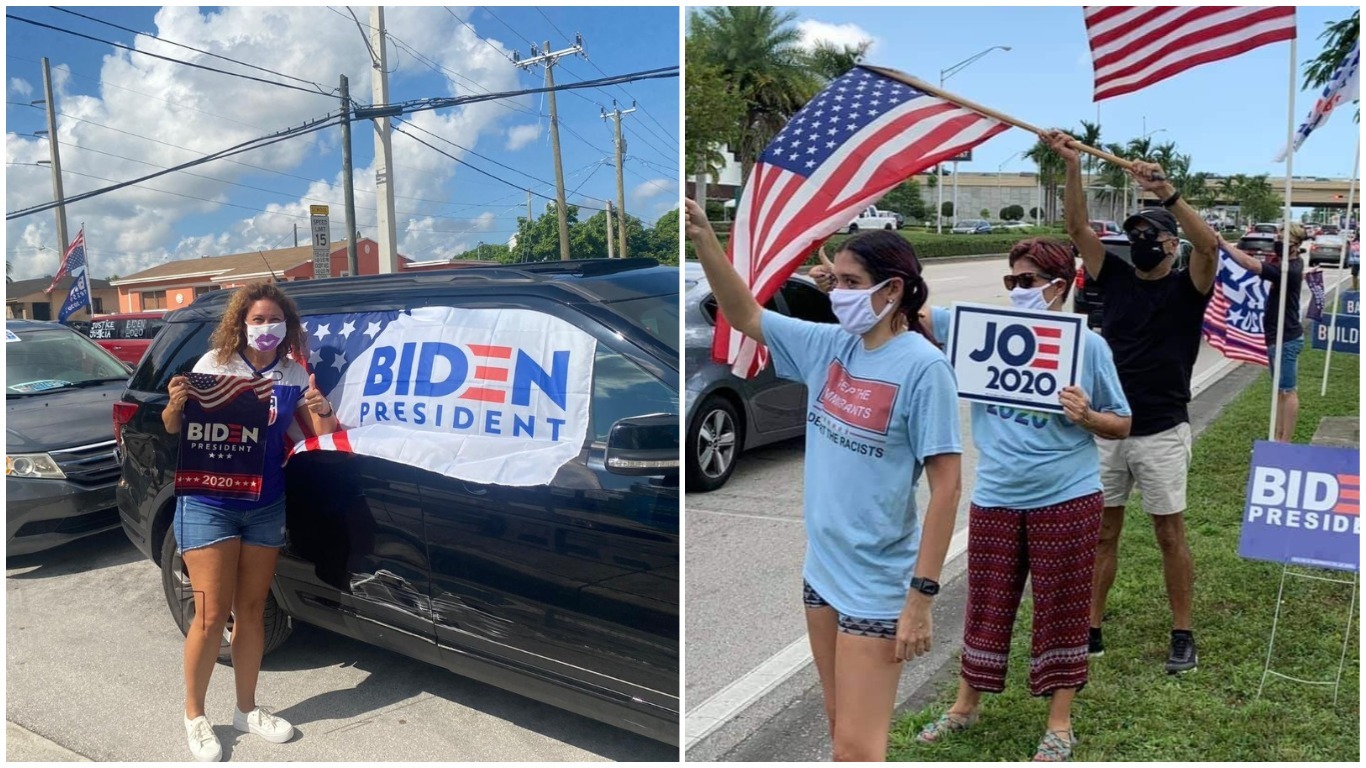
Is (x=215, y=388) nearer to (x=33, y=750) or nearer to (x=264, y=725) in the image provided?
(x=264, y=725)

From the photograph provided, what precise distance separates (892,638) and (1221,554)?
3629mm

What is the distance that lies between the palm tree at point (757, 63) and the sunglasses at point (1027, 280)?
44.4 metres

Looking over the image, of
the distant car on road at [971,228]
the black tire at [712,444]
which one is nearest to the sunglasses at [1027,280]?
the black tire at [712,444]

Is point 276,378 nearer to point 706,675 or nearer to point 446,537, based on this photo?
point 446,537

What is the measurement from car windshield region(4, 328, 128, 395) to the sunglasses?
6883 millimetres

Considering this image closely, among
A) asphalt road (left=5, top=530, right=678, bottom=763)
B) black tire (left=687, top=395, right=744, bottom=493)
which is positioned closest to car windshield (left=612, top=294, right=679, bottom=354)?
asphalt road (left=5, top=530, right=678, bottom=763)

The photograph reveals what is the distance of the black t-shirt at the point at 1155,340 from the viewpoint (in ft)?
12.5

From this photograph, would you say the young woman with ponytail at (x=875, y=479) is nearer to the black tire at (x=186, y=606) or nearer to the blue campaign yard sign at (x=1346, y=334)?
the black tire at (x=186, y=606)

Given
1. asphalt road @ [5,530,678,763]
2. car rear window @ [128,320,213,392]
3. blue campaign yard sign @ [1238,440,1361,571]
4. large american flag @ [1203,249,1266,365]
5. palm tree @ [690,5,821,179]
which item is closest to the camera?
blue campaign yard sign @ [1238,440,1361,571]

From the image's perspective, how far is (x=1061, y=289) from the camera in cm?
355

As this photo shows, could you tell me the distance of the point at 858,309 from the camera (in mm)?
2592

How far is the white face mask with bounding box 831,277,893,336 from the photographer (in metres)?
2.59

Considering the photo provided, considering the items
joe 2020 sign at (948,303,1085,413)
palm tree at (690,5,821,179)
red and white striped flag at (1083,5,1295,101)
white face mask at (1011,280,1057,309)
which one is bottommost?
joe 2020 sign at (948,303,1085,413)

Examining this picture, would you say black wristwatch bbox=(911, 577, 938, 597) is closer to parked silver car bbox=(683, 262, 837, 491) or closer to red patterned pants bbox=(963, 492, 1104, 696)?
red patterned pants bbox=(963, 492, 1104, 696)
